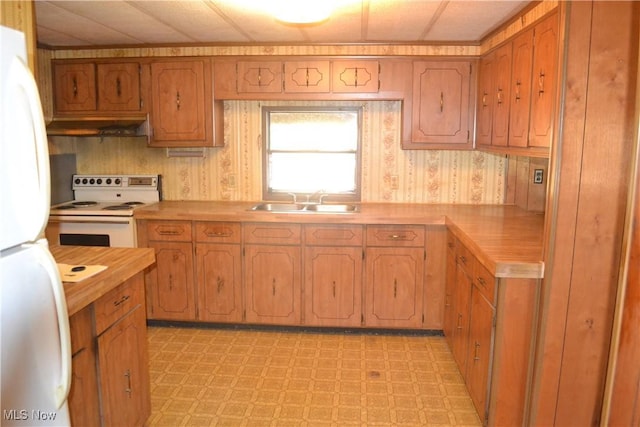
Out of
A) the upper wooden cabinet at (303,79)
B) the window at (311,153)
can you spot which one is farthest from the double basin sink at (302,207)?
the upper wooden cabinet at (303,79)

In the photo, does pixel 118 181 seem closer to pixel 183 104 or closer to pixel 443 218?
pixel 183 104

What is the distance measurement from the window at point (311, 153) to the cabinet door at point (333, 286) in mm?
699

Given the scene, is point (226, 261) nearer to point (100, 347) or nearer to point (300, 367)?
point (300, 367)

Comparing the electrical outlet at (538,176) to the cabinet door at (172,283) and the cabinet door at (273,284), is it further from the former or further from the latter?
the cabinet door at (172,283)

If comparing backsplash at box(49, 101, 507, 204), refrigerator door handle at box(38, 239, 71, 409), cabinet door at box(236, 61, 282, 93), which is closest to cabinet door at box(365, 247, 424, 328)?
backsplash at box(49, 101, 507, 204)

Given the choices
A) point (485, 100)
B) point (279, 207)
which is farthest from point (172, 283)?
point (485, 100)

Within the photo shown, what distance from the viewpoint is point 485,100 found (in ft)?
11.6

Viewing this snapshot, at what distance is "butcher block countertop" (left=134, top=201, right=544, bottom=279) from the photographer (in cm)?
255

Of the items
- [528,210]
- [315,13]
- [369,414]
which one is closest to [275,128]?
[315,13]

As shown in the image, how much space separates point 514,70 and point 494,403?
1.98 m

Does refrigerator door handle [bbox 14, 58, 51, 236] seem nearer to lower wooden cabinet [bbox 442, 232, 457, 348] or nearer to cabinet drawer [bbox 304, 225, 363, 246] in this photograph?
cabinet drawer [bbox 304, 225, 363, 246]

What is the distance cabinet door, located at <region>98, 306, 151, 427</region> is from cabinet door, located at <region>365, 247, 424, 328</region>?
1.80 meters

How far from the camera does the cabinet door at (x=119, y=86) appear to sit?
390 cm

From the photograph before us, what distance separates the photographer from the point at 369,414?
2680 millimetres
